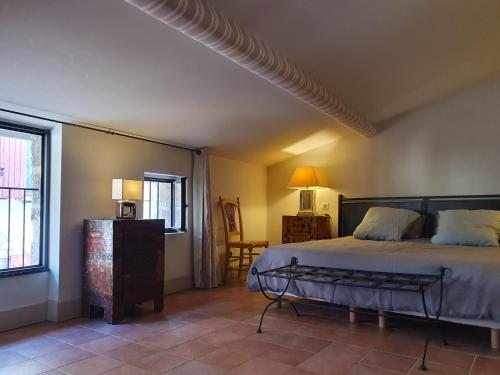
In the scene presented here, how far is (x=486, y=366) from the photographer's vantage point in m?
2.44

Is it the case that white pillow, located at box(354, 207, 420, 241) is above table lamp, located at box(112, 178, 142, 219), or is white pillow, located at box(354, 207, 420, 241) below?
below

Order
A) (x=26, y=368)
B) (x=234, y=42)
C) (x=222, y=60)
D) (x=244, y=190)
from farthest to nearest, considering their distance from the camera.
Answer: (x=244, y=190)
(x=222, y=60)
(x=26, y=368)
(x=234, y=42)

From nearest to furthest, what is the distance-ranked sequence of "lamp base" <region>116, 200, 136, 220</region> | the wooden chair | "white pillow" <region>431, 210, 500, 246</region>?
"lamp base" <region>116, 200, 136, 220</region>, "white pillow" <region>431, 210, 500, 246</region>, the wooden chair

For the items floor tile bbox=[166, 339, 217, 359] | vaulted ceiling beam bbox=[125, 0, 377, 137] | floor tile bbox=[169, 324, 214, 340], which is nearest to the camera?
vaulted ceiling beam bbox=[125, 0, 377, 137]

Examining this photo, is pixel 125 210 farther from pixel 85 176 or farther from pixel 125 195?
pixel 85 176

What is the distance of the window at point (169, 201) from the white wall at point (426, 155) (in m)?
1.88

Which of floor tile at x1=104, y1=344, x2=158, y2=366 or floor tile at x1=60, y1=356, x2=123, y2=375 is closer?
floor tile at x1=60, y1=356, x2=123, y2=375

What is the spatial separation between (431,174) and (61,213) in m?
4.20

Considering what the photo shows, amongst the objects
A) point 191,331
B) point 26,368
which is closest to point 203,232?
point 191,331

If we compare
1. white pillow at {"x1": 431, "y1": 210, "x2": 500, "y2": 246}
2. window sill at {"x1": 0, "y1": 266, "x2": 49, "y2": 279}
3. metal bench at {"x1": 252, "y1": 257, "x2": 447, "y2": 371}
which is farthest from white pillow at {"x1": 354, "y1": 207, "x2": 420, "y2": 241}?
window sill at {"x1": 0, "y1": 266, "x2": 49, "y2": 279}

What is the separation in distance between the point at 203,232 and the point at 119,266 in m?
1.54

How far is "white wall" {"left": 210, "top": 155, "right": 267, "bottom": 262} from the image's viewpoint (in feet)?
17.3

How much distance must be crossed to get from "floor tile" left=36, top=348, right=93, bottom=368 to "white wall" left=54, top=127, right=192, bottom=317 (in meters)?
0.82

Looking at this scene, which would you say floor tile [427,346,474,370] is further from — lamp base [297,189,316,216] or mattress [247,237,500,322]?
lamp base [297,189,316,216]
